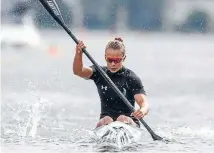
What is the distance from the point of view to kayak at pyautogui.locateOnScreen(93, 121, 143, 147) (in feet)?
35.9

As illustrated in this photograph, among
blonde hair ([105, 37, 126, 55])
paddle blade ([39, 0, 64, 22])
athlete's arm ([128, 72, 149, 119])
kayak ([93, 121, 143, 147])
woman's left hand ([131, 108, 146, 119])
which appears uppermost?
paddle blade ([39, 0, 64, 22])

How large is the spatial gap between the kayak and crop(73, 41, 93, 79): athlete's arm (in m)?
0.68

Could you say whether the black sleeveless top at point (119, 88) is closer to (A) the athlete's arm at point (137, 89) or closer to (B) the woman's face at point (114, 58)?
(A) the athlete's arm at point (137, 89)

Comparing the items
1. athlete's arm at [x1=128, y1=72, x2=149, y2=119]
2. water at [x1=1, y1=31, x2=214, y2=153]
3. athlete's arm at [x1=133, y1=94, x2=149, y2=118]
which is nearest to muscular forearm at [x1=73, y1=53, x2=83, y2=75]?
athlete's arm at [x1=128, y1=72, x2=149, y2=119]

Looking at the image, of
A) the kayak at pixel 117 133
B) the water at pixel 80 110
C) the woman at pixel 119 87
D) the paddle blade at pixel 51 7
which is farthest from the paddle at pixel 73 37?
the water at pixel 80 110

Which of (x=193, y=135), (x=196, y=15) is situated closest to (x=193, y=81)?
(x=193, y=135)

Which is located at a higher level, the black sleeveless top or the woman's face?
the woman's face

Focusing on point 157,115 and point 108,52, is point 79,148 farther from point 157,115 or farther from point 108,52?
point 157,115

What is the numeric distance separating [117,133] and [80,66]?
0.90m

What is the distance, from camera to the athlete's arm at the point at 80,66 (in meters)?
10.8

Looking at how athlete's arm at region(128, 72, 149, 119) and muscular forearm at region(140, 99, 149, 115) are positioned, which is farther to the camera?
athlete's arm at region(128, 72, 149, 119)

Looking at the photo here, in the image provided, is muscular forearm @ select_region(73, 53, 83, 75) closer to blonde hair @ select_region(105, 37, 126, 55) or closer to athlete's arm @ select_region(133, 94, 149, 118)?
blonde hair @ select_region(105, 37, 126, 55)

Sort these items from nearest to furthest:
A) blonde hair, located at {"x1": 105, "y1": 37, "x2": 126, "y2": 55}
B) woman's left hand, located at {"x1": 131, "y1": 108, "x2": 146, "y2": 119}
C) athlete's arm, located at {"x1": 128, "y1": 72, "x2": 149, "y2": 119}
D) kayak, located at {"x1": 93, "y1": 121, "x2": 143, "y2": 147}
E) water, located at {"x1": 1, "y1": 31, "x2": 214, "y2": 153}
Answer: woman's left hand, located at {"x1": 131, "y1": 108, "x2": 146, "y2": 119}, kayak, located at {"x1": 93, "y1": 121, "x2": 143, "y2": 147}, blonde hair, located at {"x1": 105, "y1": 37, "x2": 126, "y2": 55}, athlete's arm, located at {"x1": 128, "y1": 72, "x2": 149, "y2": 119}, water, located at {"x1": 1, "y1": 31, "x2": 214, "y2": 153}

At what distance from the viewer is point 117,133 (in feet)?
35.8
